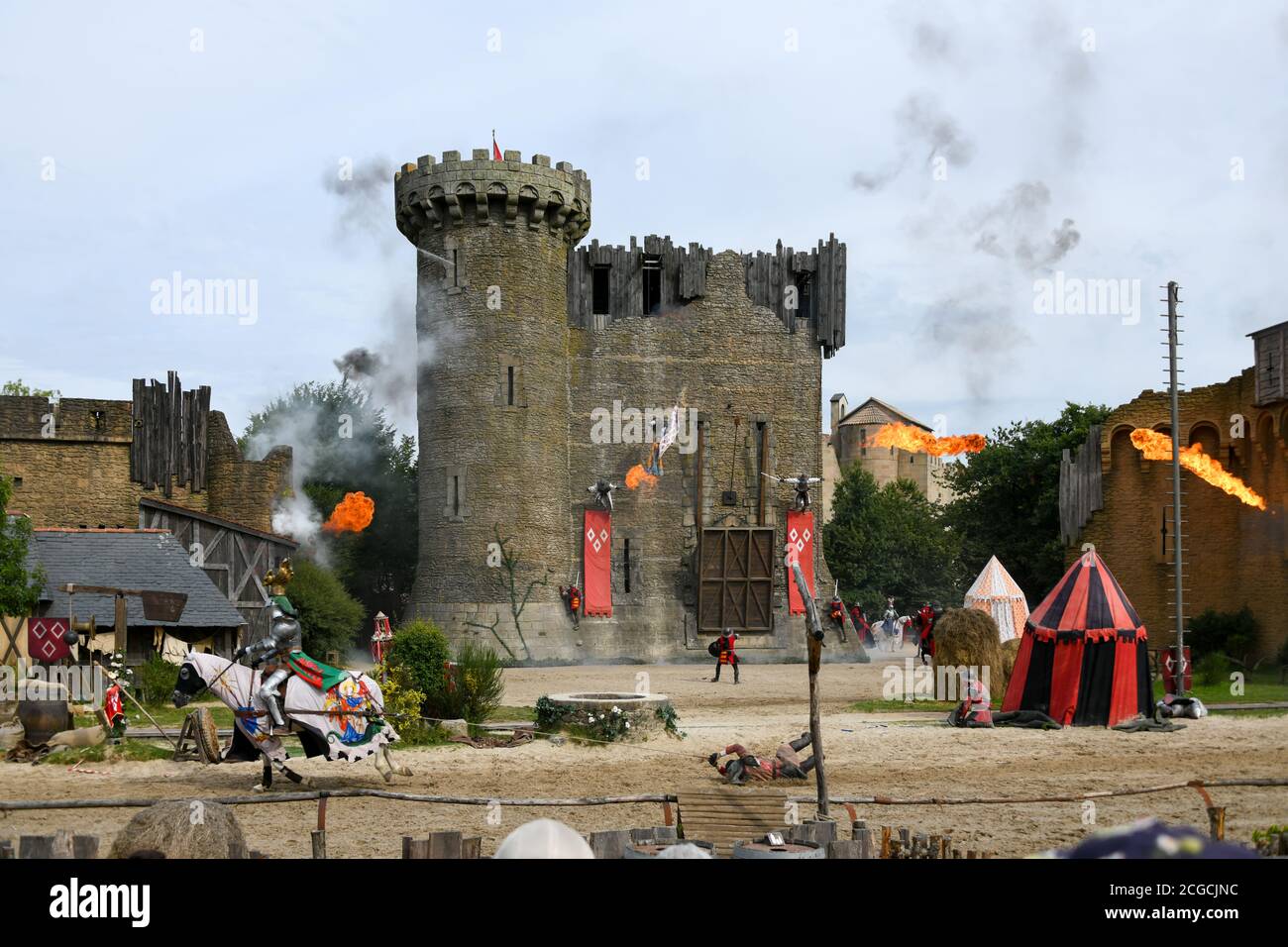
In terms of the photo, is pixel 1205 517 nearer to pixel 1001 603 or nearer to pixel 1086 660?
pixel 1001 603

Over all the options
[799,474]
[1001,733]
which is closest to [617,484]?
[799,474]

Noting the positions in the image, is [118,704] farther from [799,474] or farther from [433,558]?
[799,474]

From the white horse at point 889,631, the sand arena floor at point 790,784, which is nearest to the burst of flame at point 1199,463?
the sand arena floor at point 790,784

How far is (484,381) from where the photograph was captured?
41.4 metres

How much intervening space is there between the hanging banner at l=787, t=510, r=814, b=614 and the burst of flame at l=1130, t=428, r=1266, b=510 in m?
11.6

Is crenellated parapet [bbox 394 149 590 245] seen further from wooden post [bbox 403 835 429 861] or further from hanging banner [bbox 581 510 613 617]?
wooden post [bbox 403 835 429 861]

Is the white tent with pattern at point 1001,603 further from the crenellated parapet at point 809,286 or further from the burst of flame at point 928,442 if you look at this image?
the crenellated parapet at point 809,286

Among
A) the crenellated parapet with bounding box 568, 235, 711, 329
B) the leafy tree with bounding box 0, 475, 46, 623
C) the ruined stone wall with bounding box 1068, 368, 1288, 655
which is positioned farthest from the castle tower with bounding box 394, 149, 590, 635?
the ruined stone wall with bounding box 1068, 368, 1288, 655

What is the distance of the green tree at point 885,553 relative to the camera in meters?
70.1

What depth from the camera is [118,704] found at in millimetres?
18812

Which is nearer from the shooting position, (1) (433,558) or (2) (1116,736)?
(2) (1116,736)

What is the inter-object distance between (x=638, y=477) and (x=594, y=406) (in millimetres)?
2982
